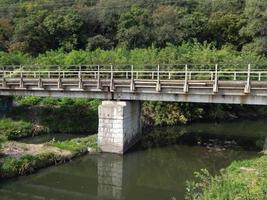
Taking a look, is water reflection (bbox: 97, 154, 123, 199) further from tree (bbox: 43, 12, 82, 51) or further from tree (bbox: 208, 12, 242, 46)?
tree (bbox: 208, 12, 242, 46)

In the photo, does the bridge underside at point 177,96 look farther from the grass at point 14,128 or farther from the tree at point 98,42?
the tree at point 98,42

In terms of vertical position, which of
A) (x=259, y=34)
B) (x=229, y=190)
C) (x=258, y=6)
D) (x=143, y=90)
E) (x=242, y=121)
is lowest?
(x=242, y=121)

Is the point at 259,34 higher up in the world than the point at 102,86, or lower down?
higher up

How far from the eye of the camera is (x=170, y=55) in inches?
1829

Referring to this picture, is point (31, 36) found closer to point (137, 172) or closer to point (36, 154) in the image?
point (36, 154)

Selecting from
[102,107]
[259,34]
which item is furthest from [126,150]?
[259,34]

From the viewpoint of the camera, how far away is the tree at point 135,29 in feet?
228

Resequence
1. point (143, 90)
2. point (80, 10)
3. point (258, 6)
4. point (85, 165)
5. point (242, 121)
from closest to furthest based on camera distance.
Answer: point (85, 165) → point (143, 90) → point (242, 121) → point (258, 6) → point (80, 10)

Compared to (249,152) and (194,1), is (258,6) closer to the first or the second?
(194,1)

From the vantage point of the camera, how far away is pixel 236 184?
15.4 metres

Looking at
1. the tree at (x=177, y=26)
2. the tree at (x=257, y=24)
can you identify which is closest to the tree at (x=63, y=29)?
the tree at (x=177, y=26)

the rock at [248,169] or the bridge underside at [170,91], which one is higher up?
the bridge underside at [170,91]

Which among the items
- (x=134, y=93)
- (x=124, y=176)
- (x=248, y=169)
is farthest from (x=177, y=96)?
(x=248, y=169)

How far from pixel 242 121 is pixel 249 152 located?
A: 44.8 feet
